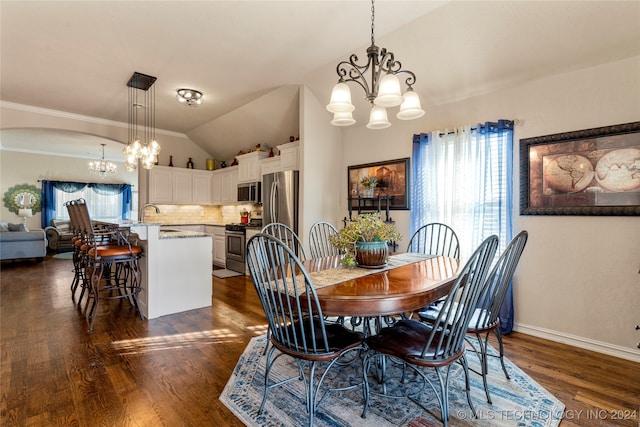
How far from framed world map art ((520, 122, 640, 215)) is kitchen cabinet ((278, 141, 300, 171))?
294 centimetres

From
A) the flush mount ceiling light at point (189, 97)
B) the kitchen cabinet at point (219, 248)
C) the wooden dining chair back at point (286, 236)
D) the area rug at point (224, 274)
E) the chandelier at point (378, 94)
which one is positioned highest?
the flush mount ceiling light at point (189, 97)

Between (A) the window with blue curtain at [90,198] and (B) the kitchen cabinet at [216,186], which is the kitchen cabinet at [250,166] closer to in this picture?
(B) the kitchen cabinet at [216,186]

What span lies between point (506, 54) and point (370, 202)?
2.21m

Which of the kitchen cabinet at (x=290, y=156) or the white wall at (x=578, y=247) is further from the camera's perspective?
the kitchen cabinet at (x=290, y=156)

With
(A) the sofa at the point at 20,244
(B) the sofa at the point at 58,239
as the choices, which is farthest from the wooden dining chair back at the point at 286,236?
(B) the sofa at the point at 58,239

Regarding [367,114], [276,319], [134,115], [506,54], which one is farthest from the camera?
[134,115]

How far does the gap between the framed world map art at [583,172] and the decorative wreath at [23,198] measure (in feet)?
39.0

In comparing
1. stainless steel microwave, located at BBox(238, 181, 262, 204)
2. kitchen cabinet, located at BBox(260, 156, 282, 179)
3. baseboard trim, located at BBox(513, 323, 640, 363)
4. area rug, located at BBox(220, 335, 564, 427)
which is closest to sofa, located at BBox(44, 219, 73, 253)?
stainless steel microwave, located at BBox(238, 181, 262, 204)

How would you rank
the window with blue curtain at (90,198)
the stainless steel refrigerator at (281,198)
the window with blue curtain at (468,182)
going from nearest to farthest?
the window with blue curtain at (468,182)
the stainless steel refrigerator at (281,198)
the window with blue curtain at (90,198)

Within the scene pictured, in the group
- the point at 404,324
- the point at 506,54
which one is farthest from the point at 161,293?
the point at 506,54

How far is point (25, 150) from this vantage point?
29.4 feet

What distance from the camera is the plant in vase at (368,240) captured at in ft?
7.00

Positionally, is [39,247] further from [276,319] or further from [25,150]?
[276,319]

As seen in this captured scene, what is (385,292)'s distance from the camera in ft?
5.19
